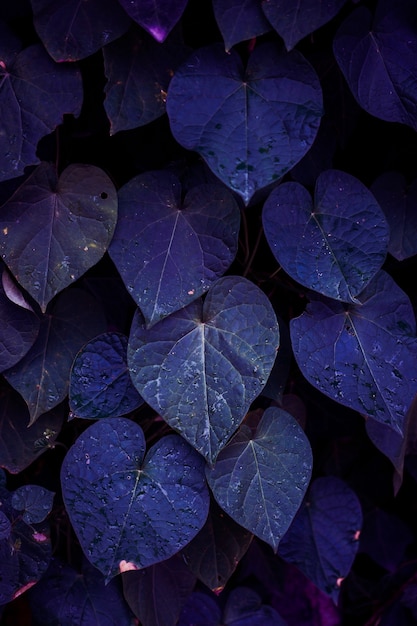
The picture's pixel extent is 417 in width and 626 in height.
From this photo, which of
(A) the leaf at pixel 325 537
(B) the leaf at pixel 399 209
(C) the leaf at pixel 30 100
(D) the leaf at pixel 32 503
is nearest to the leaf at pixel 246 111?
(C) the leaf at pixel 30 100

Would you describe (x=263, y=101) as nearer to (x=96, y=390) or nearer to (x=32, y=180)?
(x=32, y=180)

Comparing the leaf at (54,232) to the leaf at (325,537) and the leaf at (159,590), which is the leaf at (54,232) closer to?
the leaf at (159,590)

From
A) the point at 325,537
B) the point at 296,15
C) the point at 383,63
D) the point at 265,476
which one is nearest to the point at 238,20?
the point at 296,15

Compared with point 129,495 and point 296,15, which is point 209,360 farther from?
point 296,15

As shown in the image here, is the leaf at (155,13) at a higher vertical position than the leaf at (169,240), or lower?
higher

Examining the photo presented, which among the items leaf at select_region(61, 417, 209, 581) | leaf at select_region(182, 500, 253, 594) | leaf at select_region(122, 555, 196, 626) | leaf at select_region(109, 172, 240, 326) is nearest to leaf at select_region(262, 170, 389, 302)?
leaf at select_region(109, 172, 240, 326)

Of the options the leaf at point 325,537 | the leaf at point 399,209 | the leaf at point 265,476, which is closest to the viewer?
the leaf at point 265,476

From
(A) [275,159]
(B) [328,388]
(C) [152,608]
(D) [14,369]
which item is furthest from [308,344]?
(C) [152,608]
